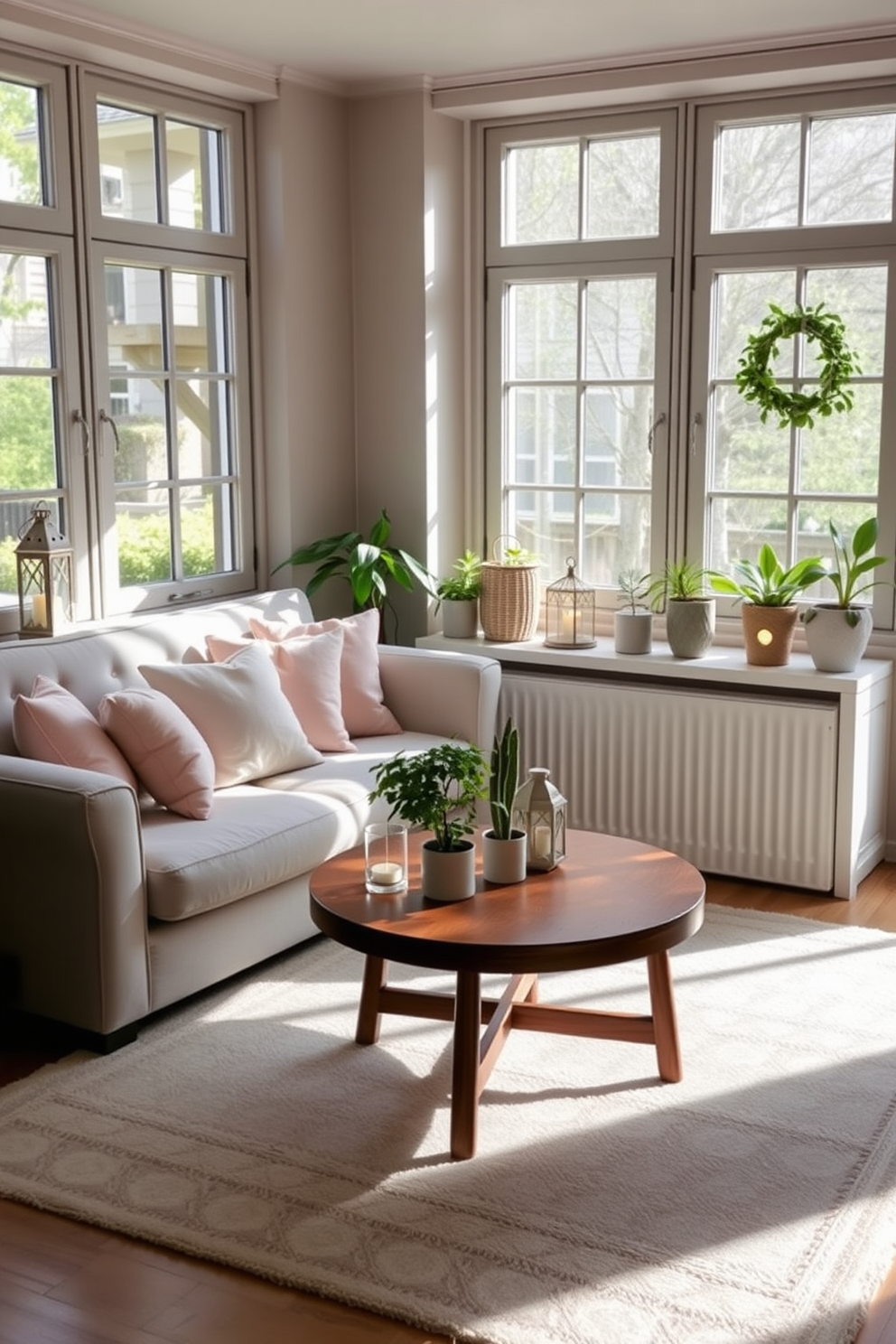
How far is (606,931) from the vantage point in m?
2.85

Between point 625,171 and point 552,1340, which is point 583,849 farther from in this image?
point 625,171

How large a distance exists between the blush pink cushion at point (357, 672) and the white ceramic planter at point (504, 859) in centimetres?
145

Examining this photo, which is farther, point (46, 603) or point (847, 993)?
point (46, 603)

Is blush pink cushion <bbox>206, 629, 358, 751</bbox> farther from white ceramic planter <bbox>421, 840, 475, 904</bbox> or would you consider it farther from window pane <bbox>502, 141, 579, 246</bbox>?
window pane <bbox>502, 141, 579, 246</bbox>

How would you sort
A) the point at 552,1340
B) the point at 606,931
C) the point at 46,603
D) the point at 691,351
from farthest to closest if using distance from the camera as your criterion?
the point at 691,351 < the point at 46,603 < the point at 606,931 < the point at 552,1340

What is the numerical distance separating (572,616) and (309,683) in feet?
3.32

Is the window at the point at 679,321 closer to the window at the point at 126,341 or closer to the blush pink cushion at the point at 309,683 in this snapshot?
the window at the point at 126,341

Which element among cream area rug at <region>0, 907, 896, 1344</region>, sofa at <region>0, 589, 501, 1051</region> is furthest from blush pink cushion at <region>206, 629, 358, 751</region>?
cream area rug at <region>0, 907, 896, 1344</region>

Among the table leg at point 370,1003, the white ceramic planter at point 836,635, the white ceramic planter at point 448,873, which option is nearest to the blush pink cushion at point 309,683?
the table leg at point 370,1003

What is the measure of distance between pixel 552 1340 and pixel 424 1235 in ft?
1.18

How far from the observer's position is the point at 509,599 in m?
4.98

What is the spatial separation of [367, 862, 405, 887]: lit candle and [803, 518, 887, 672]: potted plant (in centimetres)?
188

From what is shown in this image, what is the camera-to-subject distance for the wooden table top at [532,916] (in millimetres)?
2789

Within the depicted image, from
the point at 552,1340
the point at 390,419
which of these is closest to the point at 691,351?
the point at 390,419
